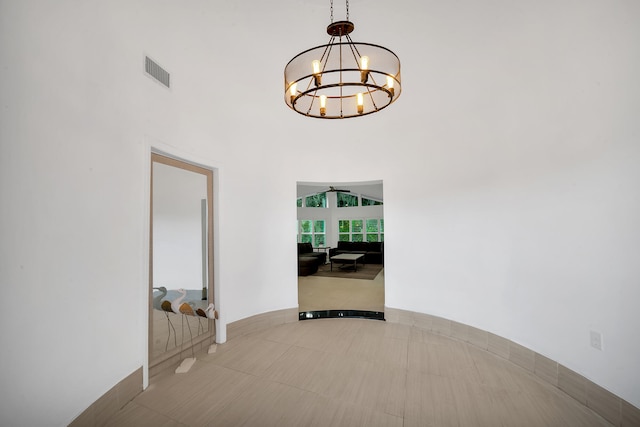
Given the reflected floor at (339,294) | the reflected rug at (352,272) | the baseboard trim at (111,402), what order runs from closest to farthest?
1. the baseboard trim at (111,402)
2. the reflected floor at (339,294)
3. the reflected rug at (352,272)

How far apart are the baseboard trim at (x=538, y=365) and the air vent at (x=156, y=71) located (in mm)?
3952

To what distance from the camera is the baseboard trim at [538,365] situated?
6.30 feet

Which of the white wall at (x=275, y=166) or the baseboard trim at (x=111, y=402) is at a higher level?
the white wall at (x=275, y=166)

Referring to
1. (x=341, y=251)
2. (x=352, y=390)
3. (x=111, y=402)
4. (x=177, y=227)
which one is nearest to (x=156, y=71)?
(x=177, y=227)

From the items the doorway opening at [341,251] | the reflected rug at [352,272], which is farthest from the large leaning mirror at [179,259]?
the reflected rug at [352,272]

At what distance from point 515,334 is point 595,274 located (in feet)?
3.43

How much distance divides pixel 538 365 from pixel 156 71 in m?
4.47

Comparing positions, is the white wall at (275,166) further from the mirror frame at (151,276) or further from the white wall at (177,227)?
the white wall at (177,227)

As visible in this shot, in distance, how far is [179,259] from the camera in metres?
2.94

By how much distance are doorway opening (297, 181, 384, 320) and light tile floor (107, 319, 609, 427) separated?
122cm

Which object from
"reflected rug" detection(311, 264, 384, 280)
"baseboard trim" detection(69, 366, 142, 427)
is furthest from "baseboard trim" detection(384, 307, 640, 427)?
"reflected rug" detection(311, 264, 384, 280)

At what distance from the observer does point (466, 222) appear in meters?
3.37

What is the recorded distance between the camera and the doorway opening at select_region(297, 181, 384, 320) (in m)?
4.70

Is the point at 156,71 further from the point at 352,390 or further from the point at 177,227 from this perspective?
the point at 352,390
